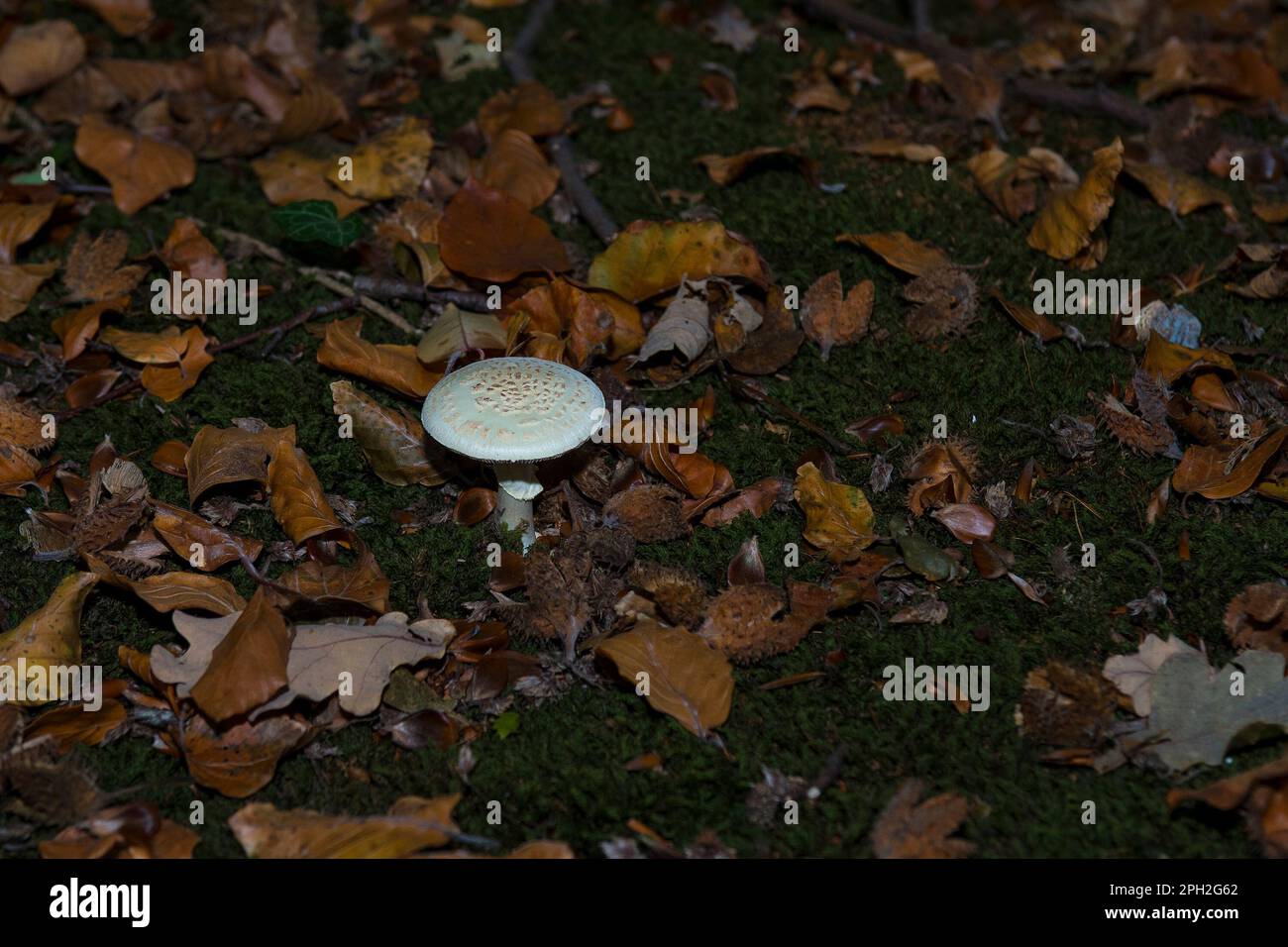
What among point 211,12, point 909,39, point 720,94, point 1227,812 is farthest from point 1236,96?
point 211,12

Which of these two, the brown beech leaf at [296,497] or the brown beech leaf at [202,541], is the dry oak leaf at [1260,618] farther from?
the brown beech leaf at [202,541]

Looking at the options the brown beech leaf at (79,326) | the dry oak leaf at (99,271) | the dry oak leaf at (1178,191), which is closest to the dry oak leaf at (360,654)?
the brown beech leaf at (79,326)

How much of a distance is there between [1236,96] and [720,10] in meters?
2.81

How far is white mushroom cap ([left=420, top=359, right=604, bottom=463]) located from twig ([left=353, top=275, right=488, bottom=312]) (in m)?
0.98

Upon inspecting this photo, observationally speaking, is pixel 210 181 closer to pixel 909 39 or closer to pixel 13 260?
pixel 13 260

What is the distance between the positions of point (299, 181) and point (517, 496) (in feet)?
7.68

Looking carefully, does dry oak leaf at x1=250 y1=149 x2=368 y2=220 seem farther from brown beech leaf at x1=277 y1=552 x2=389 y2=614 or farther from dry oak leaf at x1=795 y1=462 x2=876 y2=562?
dry oak leaf at x1=795 y1=462 x2=876 y2=562

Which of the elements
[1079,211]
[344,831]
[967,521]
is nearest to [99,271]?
[344,831]

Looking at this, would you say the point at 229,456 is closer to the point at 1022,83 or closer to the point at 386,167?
the point at 386,167

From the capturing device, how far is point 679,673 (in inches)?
127

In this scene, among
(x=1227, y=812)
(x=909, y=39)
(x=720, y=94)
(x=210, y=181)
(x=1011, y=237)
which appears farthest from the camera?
(x=909, y=39)

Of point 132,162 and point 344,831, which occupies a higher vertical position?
point 132,162

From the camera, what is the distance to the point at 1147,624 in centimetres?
341

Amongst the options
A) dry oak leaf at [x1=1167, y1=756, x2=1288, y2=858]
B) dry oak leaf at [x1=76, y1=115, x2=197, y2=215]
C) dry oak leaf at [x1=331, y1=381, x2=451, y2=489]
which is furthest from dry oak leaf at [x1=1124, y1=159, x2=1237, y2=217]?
dry oak leaf at [x1=76, y1=115, x2=197, y2=215]
